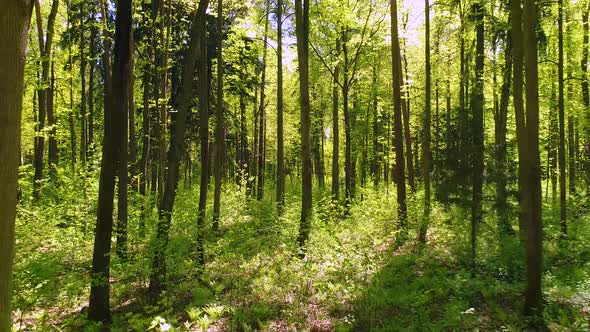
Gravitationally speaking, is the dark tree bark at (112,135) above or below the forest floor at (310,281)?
above

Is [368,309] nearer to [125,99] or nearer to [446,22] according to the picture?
[125,99]

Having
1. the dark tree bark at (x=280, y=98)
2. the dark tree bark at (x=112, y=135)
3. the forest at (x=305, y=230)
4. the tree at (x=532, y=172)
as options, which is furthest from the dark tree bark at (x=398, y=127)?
the dark tree bark at (x=112, y=135)

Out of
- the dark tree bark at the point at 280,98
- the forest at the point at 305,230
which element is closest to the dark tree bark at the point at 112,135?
the forest at the point at 305,230

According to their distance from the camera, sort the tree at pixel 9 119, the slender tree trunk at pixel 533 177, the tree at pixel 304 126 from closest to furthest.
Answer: the tree at pixel 9 119, the slender tree trunk at pixel 533 177, the tree at pixel 304 126

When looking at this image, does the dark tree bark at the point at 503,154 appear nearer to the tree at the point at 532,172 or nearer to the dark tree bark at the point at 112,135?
the tree at the point at 532,172

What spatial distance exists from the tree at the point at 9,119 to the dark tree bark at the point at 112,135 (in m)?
4.33

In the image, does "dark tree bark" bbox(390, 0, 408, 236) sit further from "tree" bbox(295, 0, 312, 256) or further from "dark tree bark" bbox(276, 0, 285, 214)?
"dark tree bark" bbox(276, 0, 285, 214)

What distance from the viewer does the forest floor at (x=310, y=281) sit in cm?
763

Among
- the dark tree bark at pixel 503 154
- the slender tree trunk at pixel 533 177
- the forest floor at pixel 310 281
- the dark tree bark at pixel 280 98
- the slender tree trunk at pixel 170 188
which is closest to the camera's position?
the slender tree trunk at pixel 533 177

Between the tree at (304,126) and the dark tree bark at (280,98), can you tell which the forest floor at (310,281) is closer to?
the tree at (304,126)

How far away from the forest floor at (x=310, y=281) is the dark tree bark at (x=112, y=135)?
1202mm

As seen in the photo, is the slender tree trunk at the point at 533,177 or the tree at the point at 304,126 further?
the tree at the point at 304,126

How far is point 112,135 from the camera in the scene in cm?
740

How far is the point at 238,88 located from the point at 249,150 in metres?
16.3
